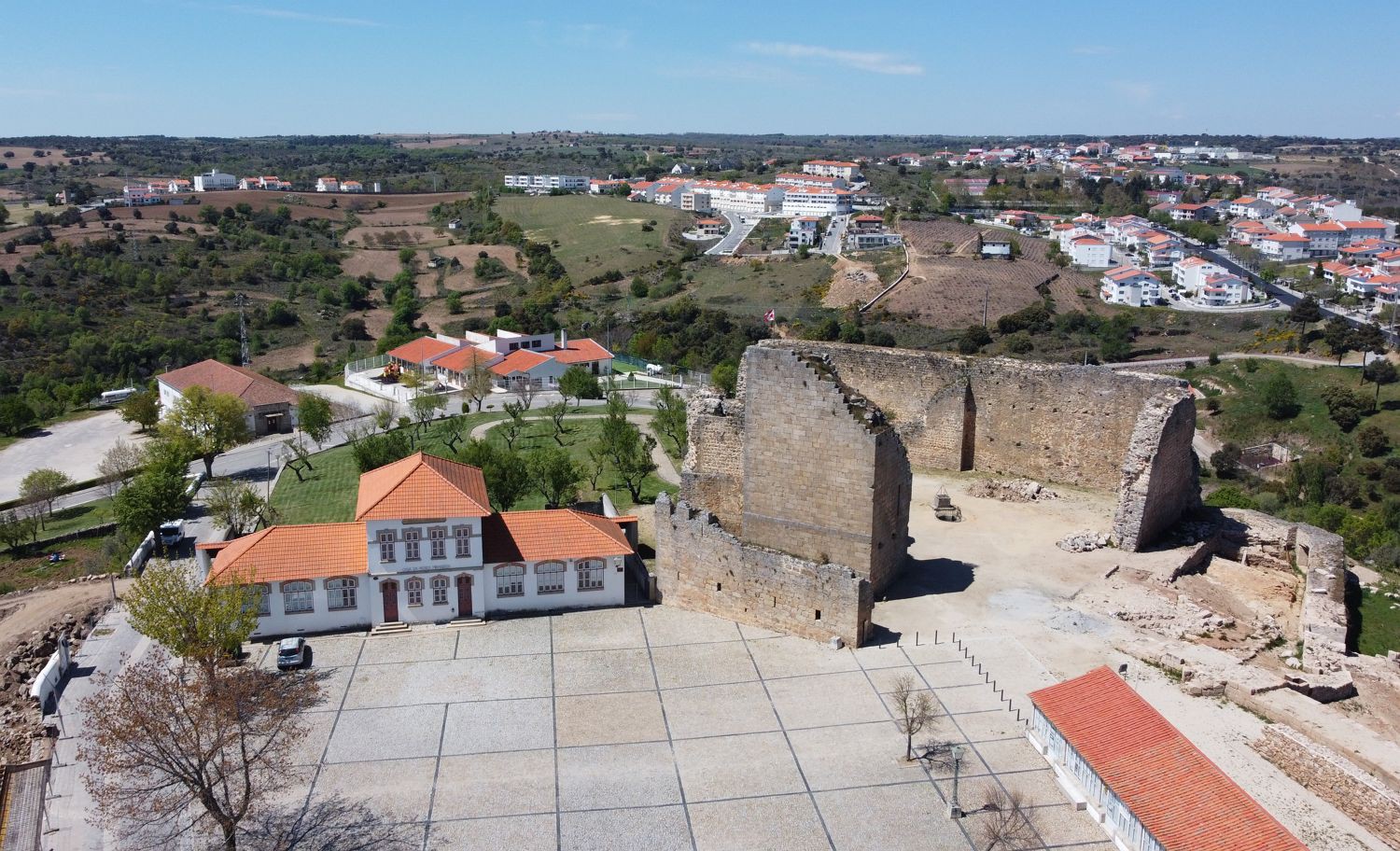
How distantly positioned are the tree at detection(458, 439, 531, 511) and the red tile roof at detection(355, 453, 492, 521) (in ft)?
18.0

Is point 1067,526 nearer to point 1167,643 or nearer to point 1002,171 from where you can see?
point 1167,643

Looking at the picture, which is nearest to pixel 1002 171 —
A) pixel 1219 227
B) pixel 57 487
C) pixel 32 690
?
pixel 1219 227

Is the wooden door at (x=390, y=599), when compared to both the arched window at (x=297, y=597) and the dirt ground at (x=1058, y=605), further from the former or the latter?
the dirt ground at (x=1058, y=605)

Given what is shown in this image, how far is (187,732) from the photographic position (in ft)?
49.8

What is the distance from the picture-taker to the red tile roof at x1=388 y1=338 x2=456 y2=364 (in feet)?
211

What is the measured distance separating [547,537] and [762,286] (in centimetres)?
7541

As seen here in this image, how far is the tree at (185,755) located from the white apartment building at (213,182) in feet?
546

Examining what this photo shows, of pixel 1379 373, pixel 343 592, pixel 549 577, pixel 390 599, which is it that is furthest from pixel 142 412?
pixel 1379 373

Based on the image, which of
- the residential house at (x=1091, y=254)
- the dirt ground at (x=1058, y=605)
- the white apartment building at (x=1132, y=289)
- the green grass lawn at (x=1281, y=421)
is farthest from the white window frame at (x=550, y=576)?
the residential house at (x=1091, y=254)

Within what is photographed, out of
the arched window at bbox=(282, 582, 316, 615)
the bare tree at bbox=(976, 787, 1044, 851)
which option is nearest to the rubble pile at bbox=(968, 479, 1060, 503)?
the bare tree at bbox=(976, 787, 1044, 851)

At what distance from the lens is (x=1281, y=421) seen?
61562mm

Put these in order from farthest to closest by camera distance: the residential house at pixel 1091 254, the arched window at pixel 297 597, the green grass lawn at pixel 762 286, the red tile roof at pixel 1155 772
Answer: the residential house at pixel 1091 254 → the green grass lawn at pixel 762 286 → the arched window at pixel 297 597 → the red tile roof at pixel 1155 772

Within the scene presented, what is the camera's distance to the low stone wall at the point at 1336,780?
50.3ft

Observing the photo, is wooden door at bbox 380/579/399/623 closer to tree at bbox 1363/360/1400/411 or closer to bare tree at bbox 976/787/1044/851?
bare tree at bbox 976/787/1044/851
